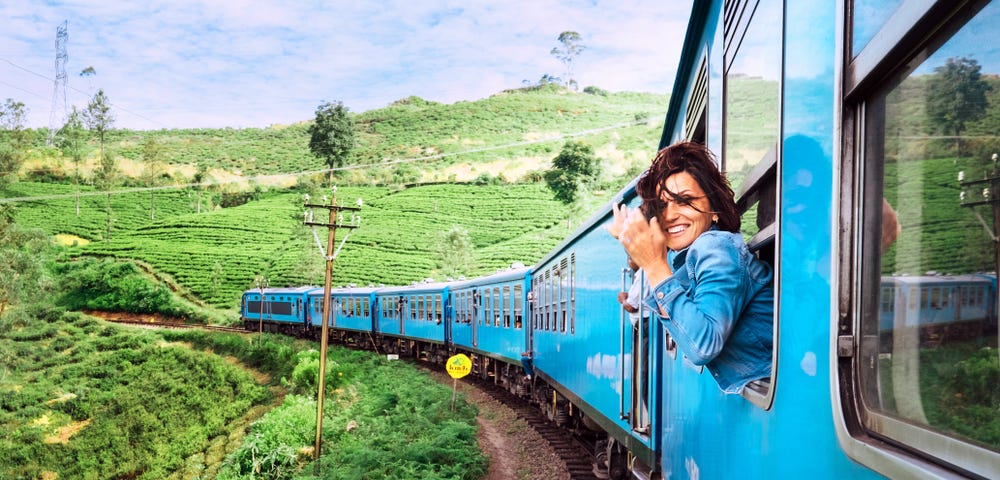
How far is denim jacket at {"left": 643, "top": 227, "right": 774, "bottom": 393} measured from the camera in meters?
2.04

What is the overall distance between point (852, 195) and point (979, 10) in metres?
0.45

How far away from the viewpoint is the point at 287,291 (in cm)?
4222

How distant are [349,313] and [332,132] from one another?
162ft

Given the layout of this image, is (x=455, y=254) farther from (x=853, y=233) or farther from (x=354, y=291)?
(x=853, y=233)

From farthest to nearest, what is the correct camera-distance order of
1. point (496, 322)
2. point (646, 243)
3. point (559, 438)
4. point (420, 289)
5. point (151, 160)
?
point (151, 160)
point (420, 289)
point (496, 322)
point (559, 438)
point (646, 243)

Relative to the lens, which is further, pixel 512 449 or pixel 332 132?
pixel 332 132

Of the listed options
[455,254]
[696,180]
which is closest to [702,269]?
[696,180]

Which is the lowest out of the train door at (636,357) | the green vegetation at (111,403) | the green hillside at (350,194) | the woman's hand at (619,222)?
the green vegetation at (111,403)

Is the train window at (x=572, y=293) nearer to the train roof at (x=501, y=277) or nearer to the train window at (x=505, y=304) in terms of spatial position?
the train roof at (x=501, y=277)

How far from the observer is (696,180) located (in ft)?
7.94

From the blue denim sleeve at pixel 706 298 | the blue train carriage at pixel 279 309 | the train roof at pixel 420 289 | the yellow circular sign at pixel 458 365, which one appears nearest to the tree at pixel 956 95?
the blue denim sleeve at pixel 706 298

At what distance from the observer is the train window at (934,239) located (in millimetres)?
983

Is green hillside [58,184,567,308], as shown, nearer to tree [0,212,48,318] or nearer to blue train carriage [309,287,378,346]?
tree [0,212,48,318]

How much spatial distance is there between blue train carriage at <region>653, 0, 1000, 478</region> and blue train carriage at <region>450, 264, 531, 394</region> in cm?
1168
